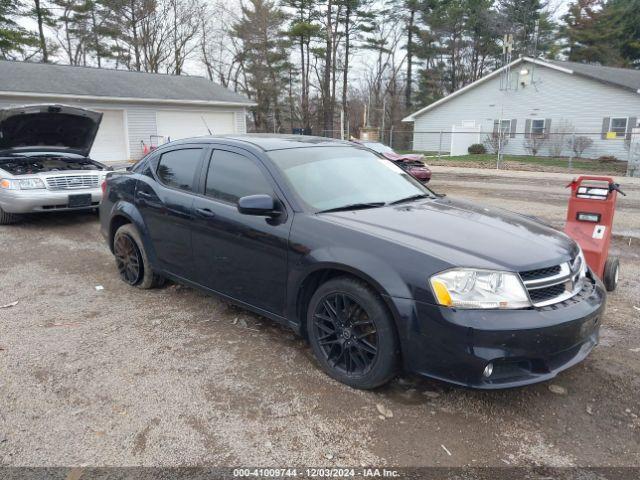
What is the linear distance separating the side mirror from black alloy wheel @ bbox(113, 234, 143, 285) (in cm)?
206

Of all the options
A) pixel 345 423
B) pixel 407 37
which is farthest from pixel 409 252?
pixel 407 37

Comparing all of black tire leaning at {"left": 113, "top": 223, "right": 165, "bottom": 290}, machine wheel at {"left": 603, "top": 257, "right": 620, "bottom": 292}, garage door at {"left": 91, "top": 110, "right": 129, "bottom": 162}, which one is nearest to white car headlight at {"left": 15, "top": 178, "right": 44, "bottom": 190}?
black tire leaning at {"left": 113, "top": 223, "right": 165, "bottom": 290}

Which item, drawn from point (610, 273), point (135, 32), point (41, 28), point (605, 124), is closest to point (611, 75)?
point (605, 124)

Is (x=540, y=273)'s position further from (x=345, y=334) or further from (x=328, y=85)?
(x=328, y=85)

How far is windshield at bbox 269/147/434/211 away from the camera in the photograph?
11.4 ft

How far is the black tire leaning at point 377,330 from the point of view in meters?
2.75

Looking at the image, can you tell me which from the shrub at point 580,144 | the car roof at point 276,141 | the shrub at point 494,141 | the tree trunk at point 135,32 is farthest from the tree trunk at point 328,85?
the car roof at point 276,141

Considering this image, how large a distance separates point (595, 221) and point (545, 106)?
78.1 ft

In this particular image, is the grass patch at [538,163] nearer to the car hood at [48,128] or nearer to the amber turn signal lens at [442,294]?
the car hood at [48,128]

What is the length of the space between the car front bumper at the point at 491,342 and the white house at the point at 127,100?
54.9ft

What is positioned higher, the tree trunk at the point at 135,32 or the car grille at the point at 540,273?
the tree trunk at the point at 135,32

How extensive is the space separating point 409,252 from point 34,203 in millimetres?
6982

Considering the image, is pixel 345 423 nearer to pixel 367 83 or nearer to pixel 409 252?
pixel 409 252

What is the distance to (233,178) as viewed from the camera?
150 inches
